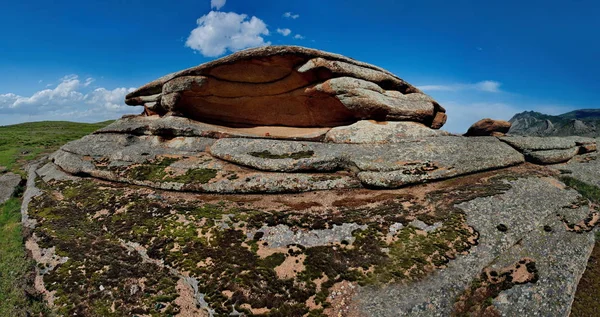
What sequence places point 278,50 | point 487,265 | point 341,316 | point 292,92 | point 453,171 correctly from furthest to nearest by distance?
1. point 292,92
2. point 278,50
3. point 453,171
4. point 487,265
5. point 341,316

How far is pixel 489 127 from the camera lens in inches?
1657

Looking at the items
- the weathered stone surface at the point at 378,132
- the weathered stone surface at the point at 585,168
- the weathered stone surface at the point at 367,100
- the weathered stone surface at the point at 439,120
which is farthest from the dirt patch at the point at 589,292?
the weathered stone surface at the point at 439,120

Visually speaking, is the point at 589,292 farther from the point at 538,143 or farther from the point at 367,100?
the point at 367,100

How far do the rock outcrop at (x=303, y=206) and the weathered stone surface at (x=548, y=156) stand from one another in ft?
0.53

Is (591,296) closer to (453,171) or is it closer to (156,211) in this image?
(453,171)

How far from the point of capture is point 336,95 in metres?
35.7

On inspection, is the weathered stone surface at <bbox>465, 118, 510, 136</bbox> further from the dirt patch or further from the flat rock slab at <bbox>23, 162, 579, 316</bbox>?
the dirt patch

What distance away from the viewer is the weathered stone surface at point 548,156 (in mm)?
31109

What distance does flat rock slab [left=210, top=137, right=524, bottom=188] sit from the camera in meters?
27.7

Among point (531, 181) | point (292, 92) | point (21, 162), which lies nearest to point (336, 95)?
point (292, 92)

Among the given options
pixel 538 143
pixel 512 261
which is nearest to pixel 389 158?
pixel 512 261

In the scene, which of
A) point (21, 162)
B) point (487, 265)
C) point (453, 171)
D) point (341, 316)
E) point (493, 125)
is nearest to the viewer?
point (341, 316)

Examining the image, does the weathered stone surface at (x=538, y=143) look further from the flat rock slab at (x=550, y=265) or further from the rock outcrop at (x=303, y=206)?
the flat rock slab at (x=550, y=265)

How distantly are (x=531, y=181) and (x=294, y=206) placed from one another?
65.9 feet
